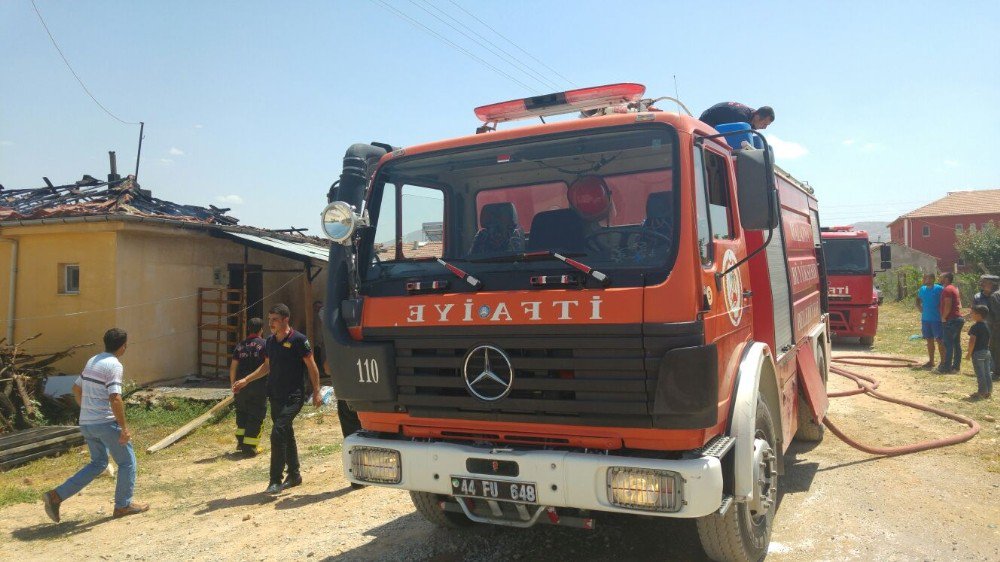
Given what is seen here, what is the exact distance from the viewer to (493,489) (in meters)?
3.44

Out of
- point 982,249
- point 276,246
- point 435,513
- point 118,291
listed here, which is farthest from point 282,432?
point 982,249

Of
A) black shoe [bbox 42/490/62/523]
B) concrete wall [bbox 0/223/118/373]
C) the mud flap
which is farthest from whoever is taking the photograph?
concrete wall [bbox 0/223/118/373]

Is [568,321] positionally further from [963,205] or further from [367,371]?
[963,205]

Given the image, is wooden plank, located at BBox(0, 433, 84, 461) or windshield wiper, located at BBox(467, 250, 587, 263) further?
wooden plank, located at BBox(0, 433, 84, 461)

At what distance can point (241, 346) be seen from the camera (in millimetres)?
7922

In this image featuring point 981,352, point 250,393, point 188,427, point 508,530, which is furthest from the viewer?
point 188,427

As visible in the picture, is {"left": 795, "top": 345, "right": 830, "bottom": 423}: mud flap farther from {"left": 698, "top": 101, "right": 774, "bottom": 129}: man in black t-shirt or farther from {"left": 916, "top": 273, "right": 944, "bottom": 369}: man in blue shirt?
{"left": 916, "top": 273, "right": 944, "bottom": 369}: man in blue shirt

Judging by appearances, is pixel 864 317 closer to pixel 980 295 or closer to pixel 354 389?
pixel 980 295

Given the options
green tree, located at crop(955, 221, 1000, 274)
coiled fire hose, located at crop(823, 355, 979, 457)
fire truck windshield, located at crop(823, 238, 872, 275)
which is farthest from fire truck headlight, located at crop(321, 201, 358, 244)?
green tree, located at crop(955, 221, 1000, 274)

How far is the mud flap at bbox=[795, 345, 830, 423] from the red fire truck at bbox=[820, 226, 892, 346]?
910 centimetres

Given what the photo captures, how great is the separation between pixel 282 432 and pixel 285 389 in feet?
1.24

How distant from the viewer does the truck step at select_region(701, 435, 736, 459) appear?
3.22m

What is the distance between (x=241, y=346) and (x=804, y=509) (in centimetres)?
598

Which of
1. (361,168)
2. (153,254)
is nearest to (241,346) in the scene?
(361,168)
